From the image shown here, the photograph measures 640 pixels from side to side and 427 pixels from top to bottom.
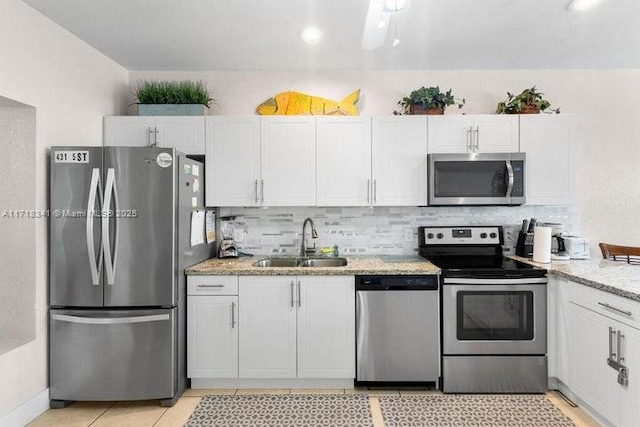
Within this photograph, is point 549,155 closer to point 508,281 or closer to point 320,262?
point 508,281

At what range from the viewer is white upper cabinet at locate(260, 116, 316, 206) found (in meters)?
3.12

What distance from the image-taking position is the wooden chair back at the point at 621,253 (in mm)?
3162

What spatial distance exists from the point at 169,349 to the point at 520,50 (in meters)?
3.46

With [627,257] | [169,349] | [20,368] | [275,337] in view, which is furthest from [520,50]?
[20,368]

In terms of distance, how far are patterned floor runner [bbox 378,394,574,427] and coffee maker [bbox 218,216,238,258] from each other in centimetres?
165

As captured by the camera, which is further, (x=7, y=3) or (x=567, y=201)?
(x=567, y=201)

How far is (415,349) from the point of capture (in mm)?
2715

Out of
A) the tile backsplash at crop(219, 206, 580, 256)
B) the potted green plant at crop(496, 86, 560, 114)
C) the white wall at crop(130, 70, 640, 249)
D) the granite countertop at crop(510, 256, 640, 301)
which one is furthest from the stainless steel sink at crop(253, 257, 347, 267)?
the potted green plant at crop(496, 86, 560, 114)

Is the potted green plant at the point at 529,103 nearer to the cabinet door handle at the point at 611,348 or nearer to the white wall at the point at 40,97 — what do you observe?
the cabinet door handle at the point at 611,348

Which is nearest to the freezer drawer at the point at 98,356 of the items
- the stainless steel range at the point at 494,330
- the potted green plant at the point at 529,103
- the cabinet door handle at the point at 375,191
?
the cabinet door handle at the point at 375,191

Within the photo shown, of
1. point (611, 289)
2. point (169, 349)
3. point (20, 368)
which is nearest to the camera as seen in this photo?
point (611, 289)

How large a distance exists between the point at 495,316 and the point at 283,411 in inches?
63.3

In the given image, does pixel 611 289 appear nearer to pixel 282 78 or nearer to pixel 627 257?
pixel 627 257

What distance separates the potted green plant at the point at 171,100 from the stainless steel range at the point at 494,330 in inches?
94.0
